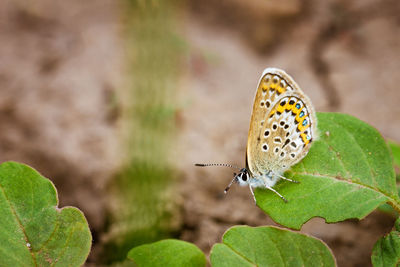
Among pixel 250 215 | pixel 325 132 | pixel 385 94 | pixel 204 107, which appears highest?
pixel 325 132

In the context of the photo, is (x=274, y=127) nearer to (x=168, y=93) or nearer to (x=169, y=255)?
(x=169, y=255)

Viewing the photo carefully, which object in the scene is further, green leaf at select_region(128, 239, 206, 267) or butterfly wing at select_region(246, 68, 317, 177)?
butterfly wing at select_region(246, 68, 317, 177)

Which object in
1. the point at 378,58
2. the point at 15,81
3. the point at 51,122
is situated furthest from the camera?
the point at 378,58

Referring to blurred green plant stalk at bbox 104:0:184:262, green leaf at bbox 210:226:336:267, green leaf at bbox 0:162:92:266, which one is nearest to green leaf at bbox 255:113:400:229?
green leaf at bbox 210:226:336:267

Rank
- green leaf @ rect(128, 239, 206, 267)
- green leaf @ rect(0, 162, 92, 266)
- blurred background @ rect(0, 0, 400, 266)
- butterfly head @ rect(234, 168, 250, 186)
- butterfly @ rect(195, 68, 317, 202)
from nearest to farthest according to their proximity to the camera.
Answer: green leaf @ rect(0, 162, 92, 266)
green leaf @ rect(128, 239, 206, 267)
butterfly @ rect(195, 68, 317, 202)
butterfly head @ rect(234, 168, 250, 186)
blurred background @ rect(0, 0, 400, 266)

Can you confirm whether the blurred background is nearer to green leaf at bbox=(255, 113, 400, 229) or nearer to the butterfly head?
the butterfly head

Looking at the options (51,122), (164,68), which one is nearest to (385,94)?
(164,68)

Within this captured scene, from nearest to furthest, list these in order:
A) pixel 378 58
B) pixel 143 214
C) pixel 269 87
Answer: pixel 269 87 → pixel 143 214 → pixel 378 58

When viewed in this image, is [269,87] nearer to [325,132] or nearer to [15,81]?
[325,132]
